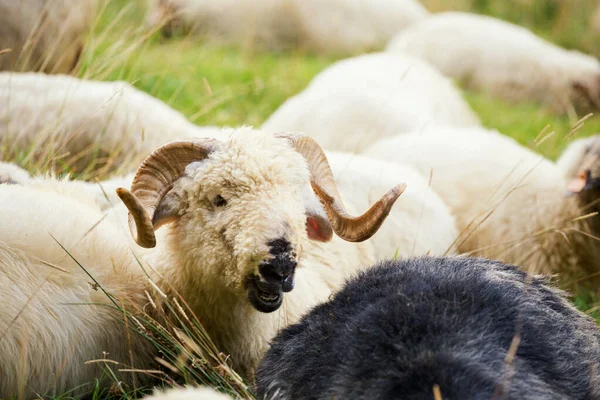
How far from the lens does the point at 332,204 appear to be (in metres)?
3.78

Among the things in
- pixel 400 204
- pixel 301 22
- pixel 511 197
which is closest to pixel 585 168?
pixel 511 197

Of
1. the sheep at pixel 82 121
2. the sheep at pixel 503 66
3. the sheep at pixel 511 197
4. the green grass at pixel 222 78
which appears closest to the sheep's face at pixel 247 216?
the sheep at pixel 511 197

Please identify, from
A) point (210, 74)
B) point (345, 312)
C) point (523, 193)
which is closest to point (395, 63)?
point (210, 74)

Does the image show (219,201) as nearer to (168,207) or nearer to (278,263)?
(168,207)

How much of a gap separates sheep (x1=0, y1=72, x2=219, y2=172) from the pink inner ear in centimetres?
167

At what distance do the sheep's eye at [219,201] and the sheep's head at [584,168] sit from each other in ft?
9.05

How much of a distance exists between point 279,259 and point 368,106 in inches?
151

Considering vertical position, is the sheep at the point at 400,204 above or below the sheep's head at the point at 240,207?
below

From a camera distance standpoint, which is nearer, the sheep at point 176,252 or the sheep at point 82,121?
the sheep at point 176,252

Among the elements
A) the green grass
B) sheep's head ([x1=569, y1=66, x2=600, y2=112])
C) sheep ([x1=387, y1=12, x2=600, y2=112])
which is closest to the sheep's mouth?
the green grass

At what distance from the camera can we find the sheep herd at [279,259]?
2.78 meters

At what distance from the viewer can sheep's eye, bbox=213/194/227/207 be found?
3.39 meters

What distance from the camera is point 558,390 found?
2.75 meters

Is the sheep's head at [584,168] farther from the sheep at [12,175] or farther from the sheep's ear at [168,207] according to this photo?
the sheep at [12,175]
